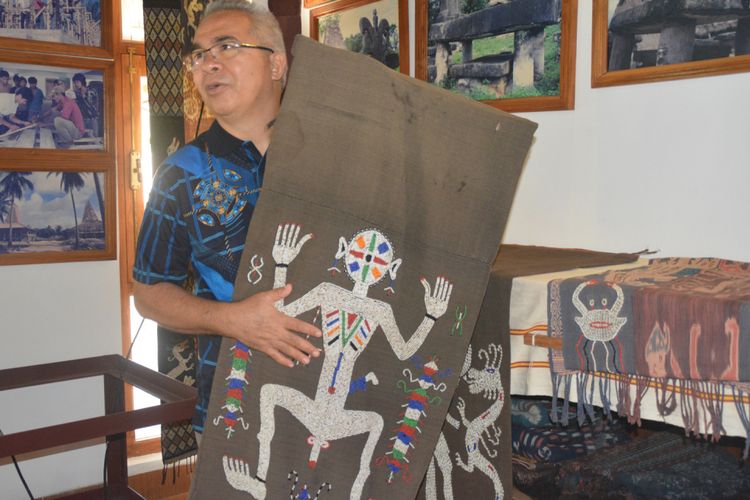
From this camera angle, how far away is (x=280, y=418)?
4.72 ft

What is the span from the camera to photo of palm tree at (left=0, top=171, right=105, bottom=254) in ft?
10.1

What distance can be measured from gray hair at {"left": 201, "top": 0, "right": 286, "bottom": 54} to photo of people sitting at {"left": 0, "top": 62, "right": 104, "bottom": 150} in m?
1.72

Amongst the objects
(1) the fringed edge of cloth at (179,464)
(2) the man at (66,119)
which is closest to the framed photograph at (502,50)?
(2) the man at (66,119)

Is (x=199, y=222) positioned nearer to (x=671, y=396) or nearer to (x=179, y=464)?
(x=671, y=396)

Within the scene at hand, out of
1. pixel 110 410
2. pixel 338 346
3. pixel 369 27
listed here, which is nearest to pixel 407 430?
pixel 338 346

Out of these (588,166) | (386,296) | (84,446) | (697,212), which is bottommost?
(84,446)

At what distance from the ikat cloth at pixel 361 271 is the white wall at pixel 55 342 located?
2088 millimetres

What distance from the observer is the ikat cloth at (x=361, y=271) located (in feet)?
4.64

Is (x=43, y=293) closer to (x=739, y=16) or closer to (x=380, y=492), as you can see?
(x=380, y=492)

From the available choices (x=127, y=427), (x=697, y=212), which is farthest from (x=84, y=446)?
(x=697, y=212)

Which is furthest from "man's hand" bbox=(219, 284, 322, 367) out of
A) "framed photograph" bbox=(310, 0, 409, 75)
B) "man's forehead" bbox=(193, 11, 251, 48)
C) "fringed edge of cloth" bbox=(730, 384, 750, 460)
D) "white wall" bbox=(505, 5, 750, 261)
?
"framed photograph" bbox=(310, 0, 409, 75)

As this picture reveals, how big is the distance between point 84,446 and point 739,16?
3.04m

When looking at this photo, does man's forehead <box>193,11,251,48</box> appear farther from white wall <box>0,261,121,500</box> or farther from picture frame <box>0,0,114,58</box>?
white wall <box>0,261,121,500</box>

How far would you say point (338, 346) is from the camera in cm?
146
